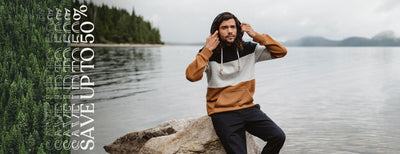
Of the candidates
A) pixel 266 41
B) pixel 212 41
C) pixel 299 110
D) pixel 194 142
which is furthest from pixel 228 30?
pixel 299 110

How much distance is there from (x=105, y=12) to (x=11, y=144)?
120 m

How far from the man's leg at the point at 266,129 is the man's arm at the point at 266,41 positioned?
2.82 ft

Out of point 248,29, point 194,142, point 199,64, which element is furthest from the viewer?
point 194,142

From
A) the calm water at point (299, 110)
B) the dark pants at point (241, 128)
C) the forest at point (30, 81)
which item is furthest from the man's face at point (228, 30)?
the calm water at point (299, 110)

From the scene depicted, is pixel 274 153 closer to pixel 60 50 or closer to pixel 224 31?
pixel 224 31

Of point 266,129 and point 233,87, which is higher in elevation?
point 233,87

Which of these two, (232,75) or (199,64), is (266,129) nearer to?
(232,75)

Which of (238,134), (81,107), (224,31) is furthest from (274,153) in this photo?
(81,107)

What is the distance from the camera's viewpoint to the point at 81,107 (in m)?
14.0

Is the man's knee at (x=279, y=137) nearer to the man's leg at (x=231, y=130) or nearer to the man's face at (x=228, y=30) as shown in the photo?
the man's leg at (x=231, y=130)

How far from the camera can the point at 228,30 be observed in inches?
172

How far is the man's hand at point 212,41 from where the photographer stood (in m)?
4.25

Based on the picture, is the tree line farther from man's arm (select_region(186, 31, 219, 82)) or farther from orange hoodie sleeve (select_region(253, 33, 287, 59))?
orange hoodie sleeve (select_region(253, 33, 287, 59))

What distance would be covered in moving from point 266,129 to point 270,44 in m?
1.16
